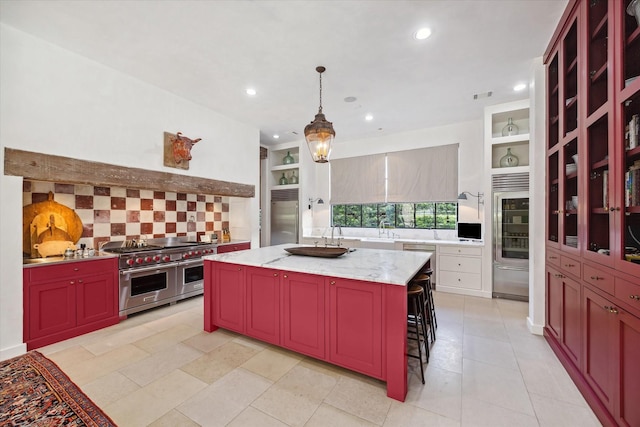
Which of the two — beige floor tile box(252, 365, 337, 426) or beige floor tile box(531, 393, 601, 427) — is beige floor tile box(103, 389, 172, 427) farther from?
beige floor tile box(531, 393, 601, 427)

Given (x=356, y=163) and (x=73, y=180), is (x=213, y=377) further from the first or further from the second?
(x=356, y=163)

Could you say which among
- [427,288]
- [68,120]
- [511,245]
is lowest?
[427,288]

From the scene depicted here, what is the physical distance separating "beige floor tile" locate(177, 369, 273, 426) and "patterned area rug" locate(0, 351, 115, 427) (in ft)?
1.58

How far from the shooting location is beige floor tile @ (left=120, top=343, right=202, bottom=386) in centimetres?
213

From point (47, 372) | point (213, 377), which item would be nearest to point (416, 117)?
point (213, 377)

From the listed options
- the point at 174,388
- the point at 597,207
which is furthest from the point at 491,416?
the point at 174,388

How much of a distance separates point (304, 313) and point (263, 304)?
0.49 metres

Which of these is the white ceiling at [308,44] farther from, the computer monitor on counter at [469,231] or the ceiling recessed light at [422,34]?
the computer monitor on counter at [469,231]

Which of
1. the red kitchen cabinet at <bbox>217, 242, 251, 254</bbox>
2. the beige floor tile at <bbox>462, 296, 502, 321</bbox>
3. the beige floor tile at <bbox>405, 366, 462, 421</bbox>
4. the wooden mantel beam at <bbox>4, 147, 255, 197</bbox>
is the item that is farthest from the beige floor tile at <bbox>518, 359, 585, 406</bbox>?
the wooden mantel beam at <bbox>4, 147, 255, 197</bbox>

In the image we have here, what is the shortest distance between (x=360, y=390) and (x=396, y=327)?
0.58m

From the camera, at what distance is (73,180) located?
2.84 metres

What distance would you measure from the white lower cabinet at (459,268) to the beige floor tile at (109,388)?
432 centimetres

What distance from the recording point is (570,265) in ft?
7.26

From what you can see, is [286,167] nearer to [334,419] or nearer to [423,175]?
[423,175]
